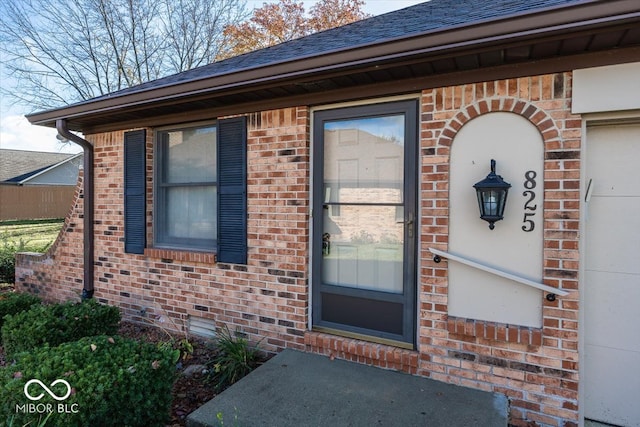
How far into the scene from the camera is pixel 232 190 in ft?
12.7

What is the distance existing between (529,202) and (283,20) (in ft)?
Answer: 47.2

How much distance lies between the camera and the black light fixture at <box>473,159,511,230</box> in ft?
8.58

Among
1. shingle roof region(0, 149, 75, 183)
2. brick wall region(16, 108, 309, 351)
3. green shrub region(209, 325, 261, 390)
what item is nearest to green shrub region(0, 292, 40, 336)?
brick wall region(16, 108, 309, 351)

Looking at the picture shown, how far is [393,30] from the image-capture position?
325cm

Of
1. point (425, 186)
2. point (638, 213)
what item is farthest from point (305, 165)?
point (638, 213)

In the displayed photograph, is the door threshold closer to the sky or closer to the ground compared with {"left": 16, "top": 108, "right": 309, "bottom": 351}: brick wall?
closer to the ground

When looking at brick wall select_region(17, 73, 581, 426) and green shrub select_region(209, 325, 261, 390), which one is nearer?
brick wall select_region(17, 73, 581, 426)

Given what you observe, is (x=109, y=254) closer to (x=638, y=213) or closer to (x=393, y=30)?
(x=393, y=30)

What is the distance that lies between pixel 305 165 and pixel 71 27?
14116mm

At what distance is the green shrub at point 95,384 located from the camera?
6.71ft

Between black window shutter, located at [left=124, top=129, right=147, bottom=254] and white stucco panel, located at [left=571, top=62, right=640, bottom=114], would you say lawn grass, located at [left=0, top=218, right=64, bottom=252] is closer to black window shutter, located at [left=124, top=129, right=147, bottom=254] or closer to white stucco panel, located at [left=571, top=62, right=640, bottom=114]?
black window shutter, located at [left=124, top=129, right=147, bottom=254]

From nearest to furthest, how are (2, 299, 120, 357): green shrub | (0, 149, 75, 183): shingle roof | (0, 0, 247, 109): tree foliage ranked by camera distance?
(2, 299, 120, 357): green shrub < (0, 0, 247, 109): tree foliage < (0, 149, 75, 183): shingle roof
